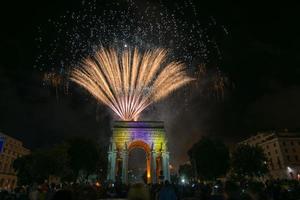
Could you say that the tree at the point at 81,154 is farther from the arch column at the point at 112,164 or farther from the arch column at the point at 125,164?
the arch column at the point at 125,164

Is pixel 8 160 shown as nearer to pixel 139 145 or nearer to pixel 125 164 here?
pixel 125 164

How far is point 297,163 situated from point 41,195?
8659 cm

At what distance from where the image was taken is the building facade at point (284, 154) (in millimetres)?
79688

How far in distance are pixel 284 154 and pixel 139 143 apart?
5028 centimetres

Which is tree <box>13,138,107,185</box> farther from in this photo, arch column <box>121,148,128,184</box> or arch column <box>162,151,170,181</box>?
arch column <box>162,151,170,181</box>

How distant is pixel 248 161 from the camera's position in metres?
62.8

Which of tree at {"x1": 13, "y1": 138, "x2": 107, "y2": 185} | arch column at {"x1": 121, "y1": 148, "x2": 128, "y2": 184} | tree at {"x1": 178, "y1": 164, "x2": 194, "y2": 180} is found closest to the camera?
tree at {"x1": 13, "y1": 138, "x2": 107, "y2": 185}

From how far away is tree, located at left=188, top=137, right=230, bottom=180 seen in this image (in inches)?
2646

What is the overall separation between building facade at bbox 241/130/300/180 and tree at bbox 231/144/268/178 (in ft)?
54.5

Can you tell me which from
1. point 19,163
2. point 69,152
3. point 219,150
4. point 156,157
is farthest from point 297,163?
point 19,163

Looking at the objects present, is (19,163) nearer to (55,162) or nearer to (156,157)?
(55,162)

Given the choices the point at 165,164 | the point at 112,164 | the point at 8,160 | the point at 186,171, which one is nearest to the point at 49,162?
the point at 112,164

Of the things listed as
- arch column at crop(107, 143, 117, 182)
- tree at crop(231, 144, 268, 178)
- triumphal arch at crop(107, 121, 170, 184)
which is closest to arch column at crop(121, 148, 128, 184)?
triumphal arch at crop(107, 121, 170, 184)

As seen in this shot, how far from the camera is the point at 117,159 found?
60.6m
